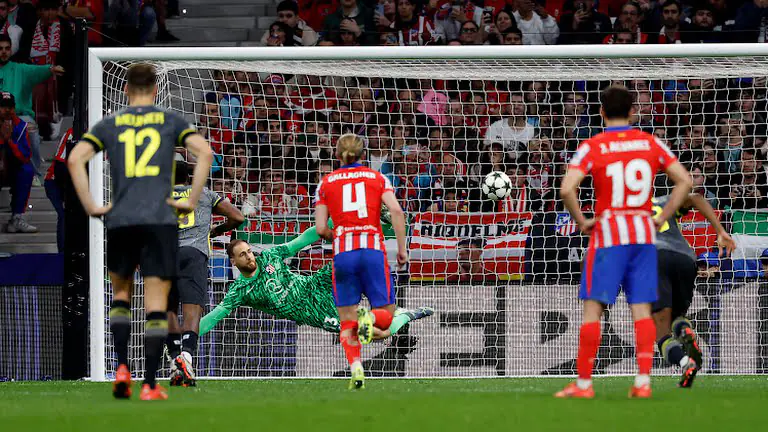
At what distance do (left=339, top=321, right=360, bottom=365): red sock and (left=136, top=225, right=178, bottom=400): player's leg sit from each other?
5.32 ft

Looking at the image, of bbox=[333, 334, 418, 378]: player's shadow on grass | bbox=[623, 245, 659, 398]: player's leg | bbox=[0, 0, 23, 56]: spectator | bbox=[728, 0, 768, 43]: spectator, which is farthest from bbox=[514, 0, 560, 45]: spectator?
bbox=[623, 245, 659, 398]: player's leg

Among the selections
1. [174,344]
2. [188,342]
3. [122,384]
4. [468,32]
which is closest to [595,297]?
[122,384]

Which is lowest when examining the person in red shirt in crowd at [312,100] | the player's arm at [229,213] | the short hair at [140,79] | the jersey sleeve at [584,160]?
the player's arm at [229,213]

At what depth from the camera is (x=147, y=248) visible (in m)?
6.38

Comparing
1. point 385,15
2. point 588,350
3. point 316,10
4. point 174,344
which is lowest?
point 174,344

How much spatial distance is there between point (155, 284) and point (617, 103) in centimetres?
270

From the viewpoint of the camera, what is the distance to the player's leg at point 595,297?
619 centimetres

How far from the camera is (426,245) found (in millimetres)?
11477

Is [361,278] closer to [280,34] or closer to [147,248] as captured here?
[147,248]

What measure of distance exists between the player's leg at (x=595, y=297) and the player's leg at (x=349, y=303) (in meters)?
1.90

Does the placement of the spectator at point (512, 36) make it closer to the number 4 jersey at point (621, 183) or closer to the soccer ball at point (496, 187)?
the soccer ball at point (496, 187)

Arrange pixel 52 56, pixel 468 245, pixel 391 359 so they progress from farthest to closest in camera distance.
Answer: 1. pixel 52 56
2. pixel 468 245
3. pixel 391 359

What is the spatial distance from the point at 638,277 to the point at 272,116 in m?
8.11

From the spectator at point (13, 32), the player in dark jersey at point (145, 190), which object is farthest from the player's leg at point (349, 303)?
the spectator at point (13, 32)
